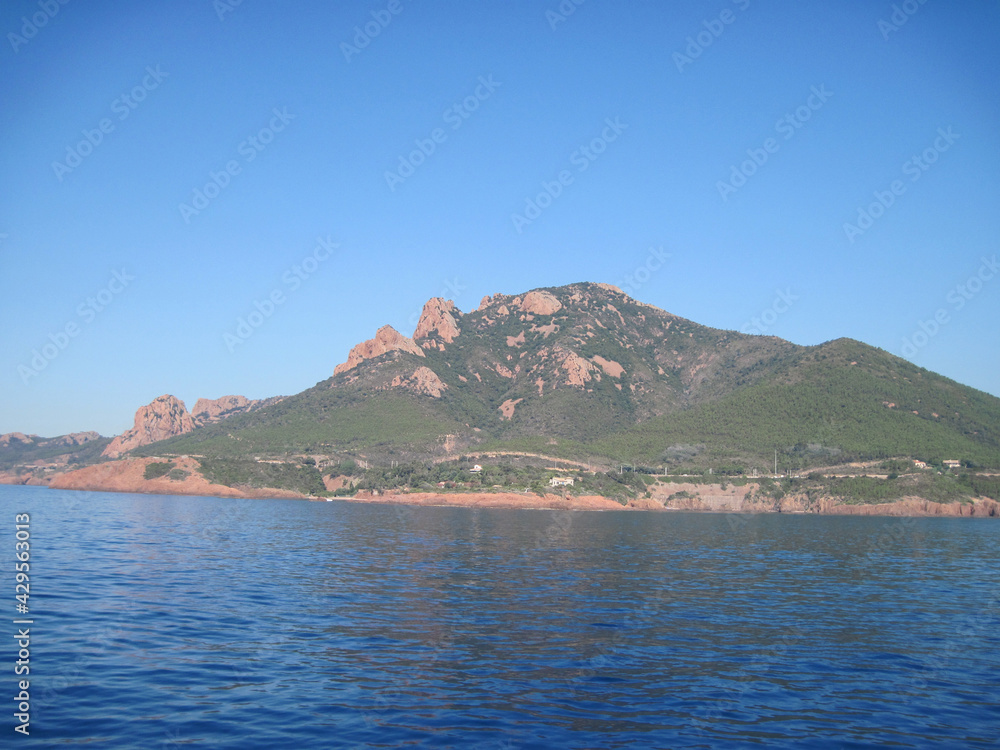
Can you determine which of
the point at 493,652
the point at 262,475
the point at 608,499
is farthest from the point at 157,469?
the point at 493,652

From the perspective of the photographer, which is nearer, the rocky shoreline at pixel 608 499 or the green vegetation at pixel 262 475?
the rocky shoreline at pixel 608 499

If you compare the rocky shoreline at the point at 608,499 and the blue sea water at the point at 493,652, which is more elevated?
the blue sea water at the point at 493,652

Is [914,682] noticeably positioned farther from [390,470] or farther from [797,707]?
[390,470]

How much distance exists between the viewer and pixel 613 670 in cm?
2338

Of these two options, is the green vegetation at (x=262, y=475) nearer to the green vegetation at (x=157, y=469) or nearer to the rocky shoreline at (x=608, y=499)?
the rocky shoreline at (x=608, y=499)

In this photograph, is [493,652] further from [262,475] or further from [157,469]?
[157,469]

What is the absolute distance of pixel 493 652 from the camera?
25.3 metres

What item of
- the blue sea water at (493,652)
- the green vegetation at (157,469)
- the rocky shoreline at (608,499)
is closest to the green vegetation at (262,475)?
the rocky shoreline at (608,499)

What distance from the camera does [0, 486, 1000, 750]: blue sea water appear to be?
58.6 feet

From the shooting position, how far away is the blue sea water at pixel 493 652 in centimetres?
1786

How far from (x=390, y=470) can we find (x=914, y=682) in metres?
162

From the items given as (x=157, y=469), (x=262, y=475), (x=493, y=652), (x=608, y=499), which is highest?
(x=493, y=652)

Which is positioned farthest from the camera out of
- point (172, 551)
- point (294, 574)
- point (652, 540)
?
point (652, 540)

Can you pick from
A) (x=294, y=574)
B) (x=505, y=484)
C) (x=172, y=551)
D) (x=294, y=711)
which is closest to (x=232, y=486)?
(x=505, y=484)
